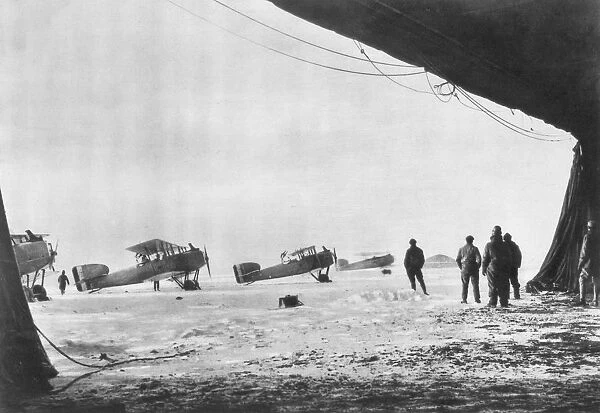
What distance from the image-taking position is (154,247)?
5242mm

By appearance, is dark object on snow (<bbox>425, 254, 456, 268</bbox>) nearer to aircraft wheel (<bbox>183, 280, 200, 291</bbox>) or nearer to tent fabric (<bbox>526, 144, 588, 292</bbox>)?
tent fabric (<bbox>526, 144, 588, 292</bbox>)

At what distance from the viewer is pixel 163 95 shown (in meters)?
4.63

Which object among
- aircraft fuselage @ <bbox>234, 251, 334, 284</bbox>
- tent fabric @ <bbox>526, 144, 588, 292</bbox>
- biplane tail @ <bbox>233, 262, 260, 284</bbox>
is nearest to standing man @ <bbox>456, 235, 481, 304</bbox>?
tent fabric @ <bbox>526, 144, 588, 292</bbox>

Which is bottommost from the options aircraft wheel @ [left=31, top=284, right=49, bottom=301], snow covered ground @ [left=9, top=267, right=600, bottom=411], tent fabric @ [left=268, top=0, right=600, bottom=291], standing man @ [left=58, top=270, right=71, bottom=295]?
snow covered ground @ [left=9, top=267, right=600, bottom=411]

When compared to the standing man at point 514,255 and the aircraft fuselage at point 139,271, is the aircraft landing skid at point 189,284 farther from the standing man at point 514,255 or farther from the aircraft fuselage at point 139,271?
the standing man at point 514,255

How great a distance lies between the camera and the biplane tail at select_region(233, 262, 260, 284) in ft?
16.7

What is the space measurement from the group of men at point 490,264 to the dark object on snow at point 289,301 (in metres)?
1.21

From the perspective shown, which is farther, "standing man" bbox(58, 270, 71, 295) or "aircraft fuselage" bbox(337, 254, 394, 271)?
"aircraft fuselage" bbox(337, 254, 394, 271)

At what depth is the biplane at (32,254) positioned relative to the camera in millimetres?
4415

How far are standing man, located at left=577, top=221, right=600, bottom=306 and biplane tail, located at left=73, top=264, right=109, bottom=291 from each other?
5137 millimetres

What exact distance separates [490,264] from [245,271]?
3186 mm

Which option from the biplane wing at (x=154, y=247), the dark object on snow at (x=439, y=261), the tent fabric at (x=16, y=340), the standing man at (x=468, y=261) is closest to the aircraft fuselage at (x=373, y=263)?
the dark object on snow at (x=439, y=261)

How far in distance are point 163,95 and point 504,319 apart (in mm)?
4307

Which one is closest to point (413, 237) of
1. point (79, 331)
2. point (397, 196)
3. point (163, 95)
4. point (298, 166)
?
point (397, 196)
